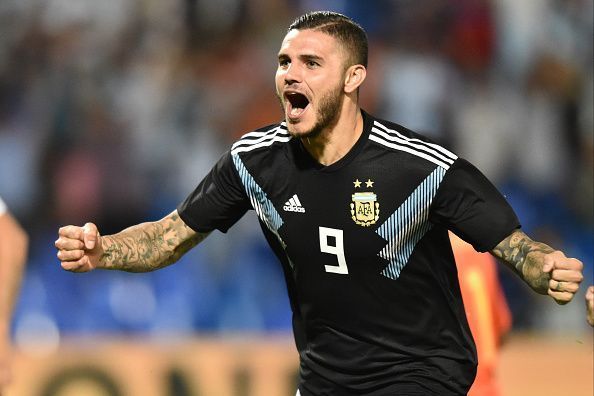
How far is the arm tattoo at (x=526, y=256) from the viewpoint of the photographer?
3.58 meters

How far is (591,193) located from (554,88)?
2.82 ft

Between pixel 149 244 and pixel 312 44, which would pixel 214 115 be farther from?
pixel 312 44

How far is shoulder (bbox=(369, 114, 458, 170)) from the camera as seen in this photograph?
3.80 meters

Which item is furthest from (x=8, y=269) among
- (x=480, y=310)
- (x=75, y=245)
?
(x=480, y=310)

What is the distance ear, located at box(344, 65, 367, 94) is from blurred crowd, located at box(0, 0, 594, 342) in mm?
3830

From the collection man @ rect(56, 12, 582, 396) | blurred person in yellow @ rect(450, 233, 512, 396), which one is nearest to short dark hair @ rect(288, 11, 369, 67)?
man @ rect(56, 12, 582, 396)

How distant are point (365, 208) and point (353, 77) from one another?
0.55 m

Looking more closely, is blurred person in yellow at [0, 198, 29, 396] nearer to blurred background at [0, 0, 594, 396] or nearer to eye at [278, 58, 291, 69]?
eye at [278, 58, 291, 69]

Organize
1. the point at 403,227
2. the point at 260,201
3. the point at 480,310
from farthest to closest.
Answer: the point at 480,310, the point at 260,201, the point at 403,227

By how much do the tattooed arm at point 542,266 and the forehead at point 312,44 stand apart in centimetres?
97

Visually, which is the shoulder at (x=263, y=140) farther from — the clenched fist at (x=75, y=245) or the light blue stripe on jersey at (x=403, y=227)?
the clenched fist at (x=75, y=245)

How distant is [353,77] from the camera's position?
404cm

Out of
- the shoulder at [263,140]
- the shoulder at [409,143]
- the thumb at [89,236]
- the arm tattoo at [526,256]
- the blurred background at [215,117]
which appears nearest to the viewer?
the arm tattoo at [526,256]

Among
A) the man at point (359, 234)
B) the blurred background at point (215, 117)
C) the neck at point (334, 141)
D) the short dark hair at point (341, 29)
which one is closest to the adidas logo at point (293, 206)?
the man at point (359, 234)
